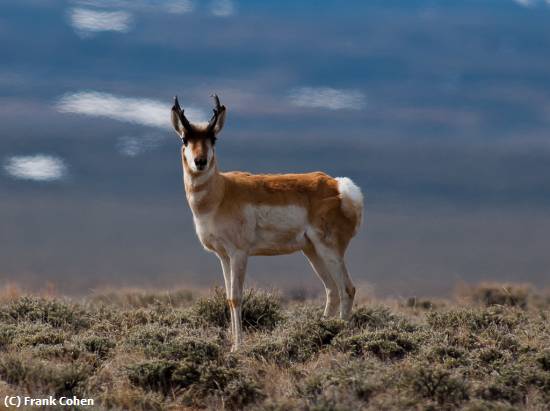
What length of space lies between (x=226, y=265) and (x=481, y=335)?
15.9ft

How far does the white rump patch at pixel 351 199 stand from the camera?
14508 millimetres

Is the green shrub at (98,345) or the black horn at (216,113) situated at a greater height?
the black horn at (216,113)

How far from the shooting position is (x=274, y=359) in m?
12.7

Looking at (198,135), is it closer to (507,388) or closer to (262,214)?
(262,214)

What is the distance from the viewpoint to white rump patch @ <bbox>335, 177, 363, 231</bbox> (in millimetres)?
14508

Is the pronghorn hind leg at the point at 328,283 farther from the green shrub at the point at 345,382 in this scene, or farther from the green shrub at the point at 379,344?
the green shrub at the point at 345,382

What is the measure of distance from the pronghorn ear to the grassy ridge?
3.31 metres

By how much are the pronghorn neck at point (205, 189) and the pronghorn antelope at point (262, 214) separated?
17 millimetres

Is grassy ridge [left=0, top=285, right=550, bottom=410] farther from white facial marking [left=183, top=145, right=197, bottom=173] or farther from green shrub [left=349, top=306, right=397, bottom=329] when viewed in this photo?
white facial marking [left=183, top=145, right=197, bottom=173]

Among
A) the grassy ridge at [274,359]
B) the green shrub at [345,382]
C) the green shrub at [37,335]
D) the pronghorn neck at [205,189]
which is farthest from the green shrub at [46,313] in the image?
the green shrub at [345,382]

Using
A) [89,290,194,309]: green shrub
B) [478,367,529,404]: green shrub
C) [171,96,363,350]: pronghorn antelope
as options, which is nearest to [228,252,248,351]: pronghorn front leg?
[171,96,363,350]: pronghorn antelope

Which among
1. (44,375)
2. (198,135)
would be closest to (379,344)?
(198,135)

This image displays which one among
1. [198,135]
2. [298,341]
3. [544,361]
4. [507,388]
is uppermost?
[198,135]

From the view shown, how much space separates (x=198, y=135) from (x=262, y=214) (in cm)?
180
